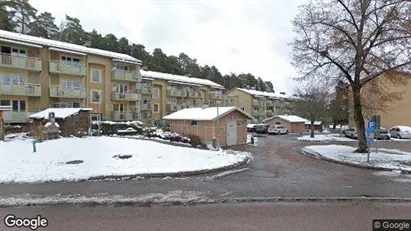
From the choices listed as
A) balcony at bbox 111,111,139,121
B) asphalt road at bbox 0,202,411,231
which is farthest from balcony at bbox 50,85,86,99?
asphalt road at bbox 0,202,411,231

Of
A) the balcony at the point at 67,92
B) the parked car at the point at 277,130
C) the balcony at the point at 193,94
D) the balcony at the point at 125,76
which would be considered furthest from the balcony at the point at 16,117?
the parked car at the point at 277,130

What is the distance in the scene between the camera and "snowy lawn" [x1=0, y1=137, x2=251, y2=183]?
1255 centimetres

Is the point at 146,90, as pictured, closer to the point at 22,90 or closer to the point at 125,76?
the point at 125,76

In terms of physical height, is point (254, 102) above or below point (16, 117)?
above

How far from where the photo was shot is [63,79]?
36.0 meters

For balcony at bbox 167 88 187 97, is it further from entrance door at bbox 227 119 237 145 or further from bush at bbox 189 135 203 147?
bush at bbox 189 135 203 147

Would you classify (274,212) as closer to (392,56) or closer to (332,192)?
(332,192)

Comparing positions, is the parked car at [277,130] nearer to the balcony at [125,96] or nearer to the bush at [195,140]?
the balcony at [125,96]

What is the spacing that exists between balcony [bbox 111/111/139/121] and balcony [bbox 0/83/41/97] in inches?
386

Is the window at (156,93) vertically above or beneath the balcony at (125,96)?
above

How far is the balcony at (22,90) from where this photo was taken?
1184 inches

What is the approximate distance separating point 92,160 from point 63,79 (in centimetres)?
2444

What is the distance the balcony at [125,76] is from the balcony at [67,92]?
210 inches

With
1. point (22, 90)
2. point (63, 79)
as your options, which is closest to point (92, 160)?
point (22, 90)
